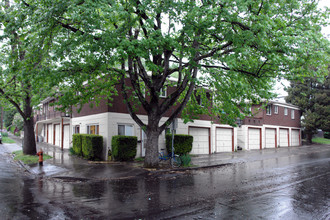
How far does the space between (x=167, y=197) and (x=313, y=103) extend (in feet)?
112

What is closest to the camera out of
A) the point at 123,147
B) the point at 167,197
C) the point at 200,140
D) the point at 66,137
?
the point at 167,197

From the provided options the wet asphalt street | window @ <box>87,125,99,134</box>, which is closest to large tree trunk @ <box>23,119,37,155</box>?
window @ <box>87,125,99,134</box>

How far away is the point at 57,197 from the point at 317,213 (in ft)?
23.0

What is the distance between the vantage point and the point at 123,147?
16.1 meters

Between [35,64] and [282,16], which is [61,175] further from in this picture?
[282,16]

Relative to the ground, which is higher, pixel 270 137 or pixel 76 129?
pixel 76 129

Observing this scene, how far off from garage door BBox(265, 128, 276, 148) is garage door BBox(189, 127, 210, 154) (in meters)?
10.9

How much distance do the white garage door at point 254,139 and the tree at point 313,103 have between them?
918 centimetres

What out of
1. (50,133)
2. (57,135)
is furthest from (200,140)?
(50,133)

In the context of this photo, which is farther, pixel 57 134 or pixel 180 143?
pixel 57 134

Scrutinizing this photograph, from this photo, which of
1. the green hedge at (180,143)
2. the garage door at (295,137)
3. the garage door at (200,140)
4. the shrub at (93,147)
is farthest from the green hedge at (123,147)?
the garage door at (295,137)

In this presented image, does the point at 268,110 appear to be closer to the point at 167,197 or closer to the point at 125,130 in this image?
the point at 125,130

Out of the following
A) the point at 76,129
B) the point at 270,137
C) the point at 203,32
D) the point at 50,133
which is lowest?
the point at 270,137

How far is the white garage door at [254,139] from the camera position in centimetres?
2868
